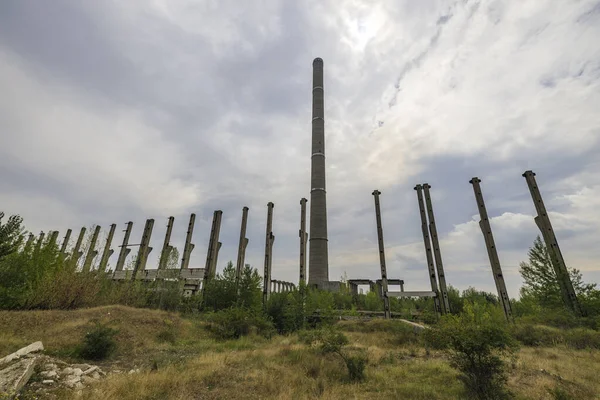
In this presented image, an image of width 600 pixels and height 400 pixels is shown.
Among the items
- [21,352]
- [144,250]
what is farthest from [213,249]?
[21,352]

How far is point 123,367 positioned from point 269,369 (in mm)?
4712

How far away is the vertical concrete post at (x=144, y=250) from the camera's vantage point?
24781 mm

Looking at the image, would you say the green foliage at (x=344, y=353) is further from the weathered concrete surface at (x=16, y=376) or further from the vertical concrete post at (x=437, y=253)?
the vertical concrete post at (x=437, y=253)

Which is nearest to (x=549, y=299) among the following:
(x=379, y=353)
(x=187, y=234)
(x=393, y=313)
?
(x=393, y=313)

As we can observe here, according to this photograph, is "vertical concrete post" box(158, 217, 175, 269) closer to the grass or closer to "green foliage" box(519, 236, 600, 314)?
the grass

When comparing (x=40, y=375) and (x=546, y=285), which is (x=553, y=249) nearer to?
(x=546, y=285)

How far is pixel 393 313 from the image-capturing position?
1900 centimetres

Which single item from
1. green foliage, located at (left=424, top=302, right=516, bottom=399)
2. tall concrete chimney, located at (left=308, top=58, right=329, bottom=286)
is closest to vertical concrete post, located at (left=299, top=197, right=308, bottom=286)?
tall concrete chimney, located at (left=308, top=58, right=329, bottom=286)

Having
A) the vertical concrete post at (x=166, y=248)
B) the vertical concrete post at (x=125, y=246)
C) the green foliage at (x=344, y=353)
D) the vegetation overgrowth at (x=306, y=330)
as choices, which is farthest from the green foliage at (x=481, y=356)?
the vertical concrete post at (x=125, y=246)

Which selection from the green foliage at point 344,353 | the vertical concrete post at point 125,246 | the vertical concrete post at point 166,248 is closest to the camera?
the green foliage at point 344,353

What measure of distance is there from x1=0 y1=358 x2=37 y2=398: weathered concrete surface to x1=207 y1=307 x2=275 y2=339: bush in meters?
9.53

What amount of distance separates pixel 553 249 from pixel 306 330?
1491cm

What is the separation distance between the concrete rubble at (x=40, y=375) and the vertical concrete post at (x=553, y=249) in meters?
21.1

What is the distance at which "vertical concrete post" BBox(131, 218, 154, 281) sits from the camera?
2478 centimetres
